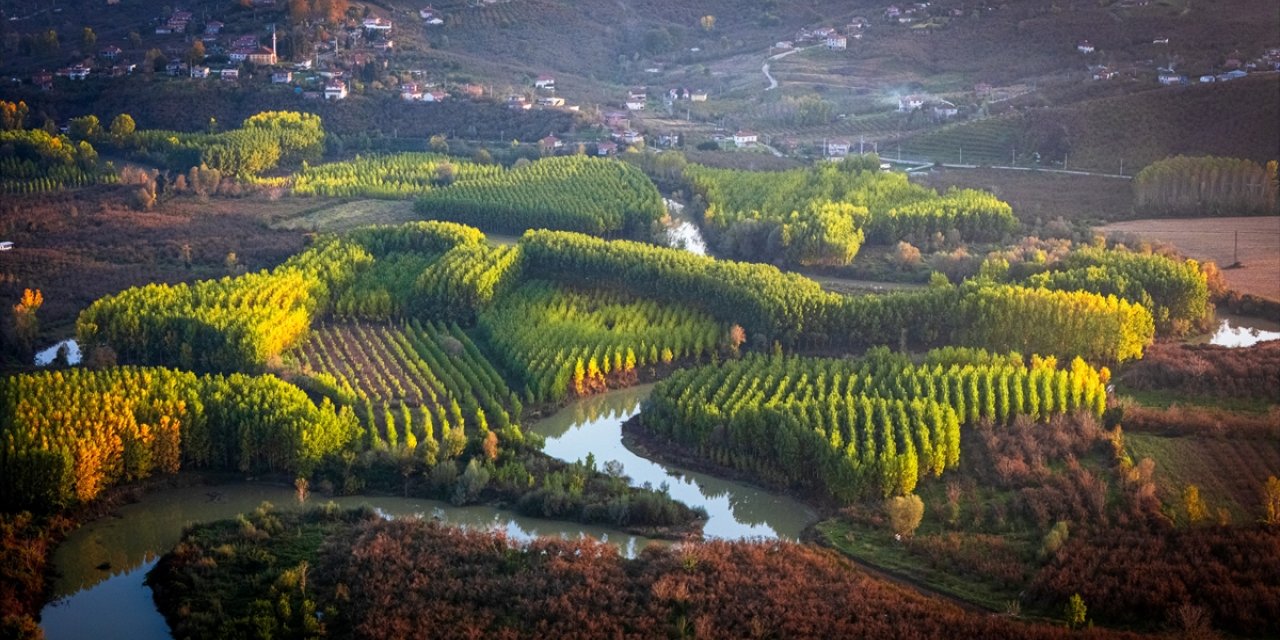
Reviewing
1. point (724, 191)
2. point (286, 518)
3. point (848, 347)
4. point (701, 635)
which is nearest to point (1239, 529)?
point (701, 635)

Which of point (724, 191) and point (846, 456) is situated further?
point (724, 191)

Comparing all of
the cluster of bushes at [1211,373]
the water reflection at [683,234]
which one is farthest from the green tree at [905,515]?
the water reflection at [683,234]

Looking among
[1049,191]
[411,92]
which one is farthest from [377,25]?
[1049,191]

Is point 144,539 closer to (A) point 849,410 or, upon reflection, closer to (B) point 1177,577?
(A) point 849,410

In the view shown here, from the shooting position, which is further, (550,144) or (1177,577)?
(550,144)

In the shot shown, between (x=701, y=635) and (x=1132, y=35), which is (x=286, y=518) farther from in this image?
(x=1132, y=35)
